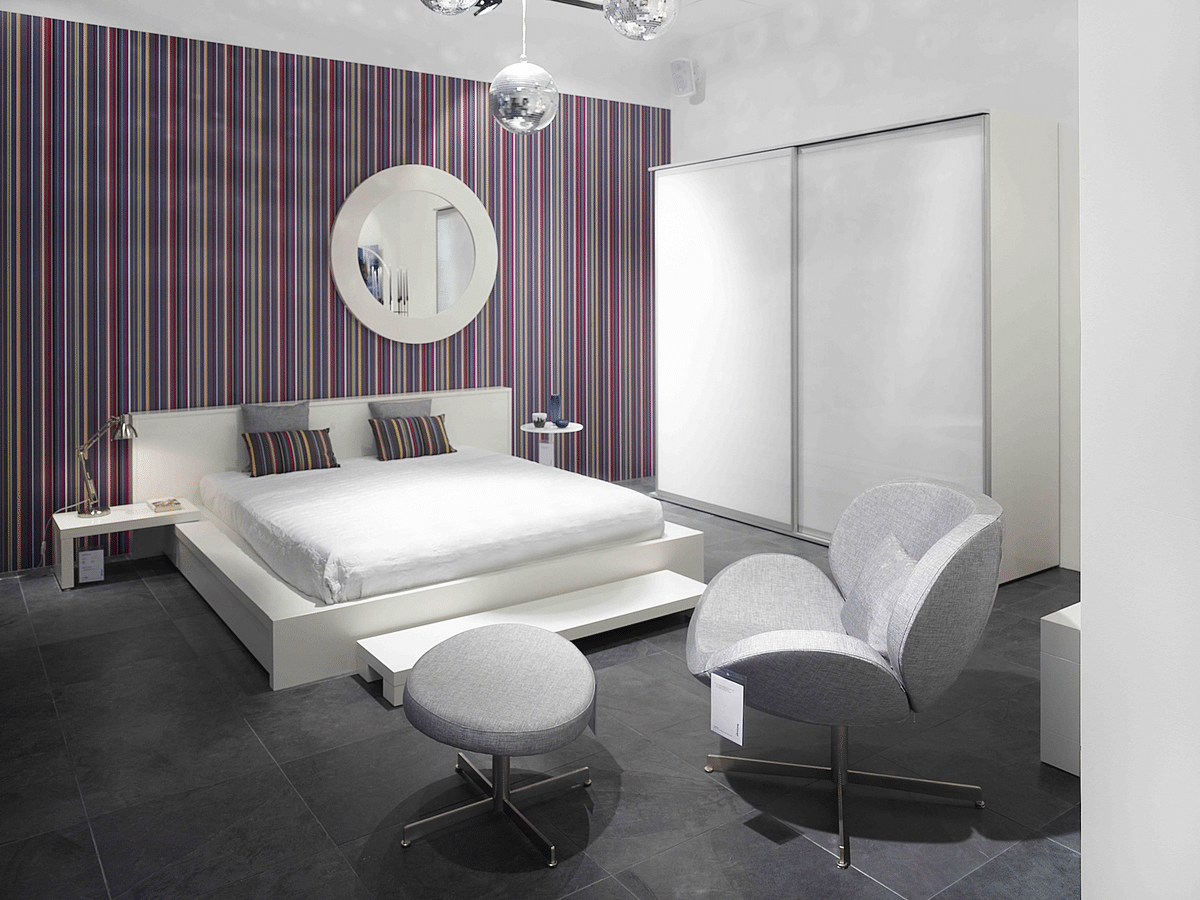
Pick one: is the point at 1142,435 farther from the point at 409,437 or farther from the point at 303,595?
the point at 409,437


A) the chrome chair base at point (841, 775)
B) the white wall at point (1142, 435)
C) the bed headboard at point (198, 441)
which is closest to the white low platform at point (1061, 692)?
the chrome chair base at point (841, 775)

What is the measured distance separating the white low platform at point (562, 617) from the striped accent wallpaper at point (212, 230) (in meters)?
2.37

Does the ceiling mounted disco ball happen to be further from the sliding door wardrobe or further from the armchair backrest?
the sliding door wardrobe

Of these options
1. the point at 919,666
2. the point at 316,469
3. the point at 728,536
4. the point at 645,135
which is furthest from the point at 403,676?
the point at 645,135

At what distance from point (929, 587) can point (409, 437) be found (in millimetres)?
3673

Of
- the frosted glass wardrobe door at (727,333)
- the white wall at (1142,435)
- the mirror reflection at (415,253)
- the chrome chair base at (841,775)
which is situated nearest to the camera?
the white wall at (1142,435)

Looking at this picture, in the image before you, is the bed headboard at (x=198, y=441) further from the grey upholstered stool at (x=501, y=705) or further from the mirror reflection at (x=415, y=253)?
the grey upholstered stool at (x=501, y=705)

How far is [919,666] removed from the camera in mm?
2180

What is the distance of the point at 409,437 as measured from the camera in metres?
5.29

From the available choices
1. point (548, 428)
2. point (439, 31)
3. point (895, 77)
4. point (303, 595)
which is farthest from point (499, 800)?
point (439, 31)

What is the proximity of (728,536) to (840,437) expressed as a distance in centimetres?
87

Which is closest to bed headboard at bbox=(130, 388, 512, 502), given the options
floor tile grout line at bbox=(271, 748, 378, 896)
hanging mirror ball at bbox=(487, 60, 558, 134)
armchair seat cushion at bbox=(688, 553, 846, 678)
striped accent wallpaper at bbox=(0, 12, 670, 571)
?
striped accent wallpaper at bbox=(0, 12, 670, 571)

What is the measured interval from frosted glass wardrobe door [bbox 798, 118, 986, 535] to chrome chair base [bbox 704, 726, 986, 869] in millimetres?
1997

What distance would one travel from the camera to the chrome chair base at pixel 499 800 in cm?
226
